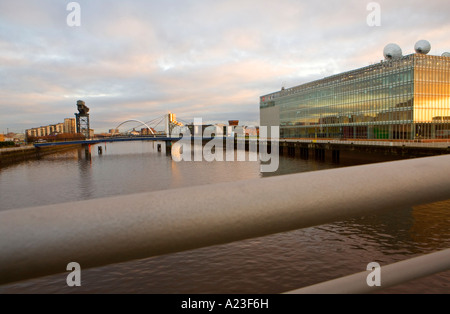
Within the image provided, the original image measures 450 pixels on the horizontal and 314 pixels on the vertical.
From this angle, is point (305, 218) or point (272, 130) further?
point (272, 130)

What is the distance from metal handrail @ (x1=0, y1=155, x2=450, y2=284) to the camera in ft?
2.15

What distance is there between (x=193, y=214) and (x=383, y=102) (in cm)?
6426

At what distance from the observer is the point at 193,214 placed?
73 cm

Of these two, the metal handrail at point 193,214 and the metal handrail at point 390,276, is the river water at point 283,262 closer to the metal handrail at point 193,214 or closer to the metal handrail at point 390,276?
the metal handrail at point 390,276

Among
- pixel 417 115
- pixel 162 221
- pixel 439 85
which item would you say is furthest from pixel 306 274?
pixel 439 85

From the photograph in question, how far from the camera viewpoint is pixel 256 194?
0.78 m

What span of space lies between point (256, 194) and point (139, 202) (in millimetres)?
276

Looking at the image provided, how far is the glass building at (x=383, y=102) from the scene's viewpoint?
169 feet

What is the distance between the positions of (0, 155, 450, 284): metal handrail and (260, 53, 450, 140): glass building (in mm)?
59204

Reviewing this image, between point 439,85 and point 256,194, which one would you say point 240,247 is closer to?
point 256,194

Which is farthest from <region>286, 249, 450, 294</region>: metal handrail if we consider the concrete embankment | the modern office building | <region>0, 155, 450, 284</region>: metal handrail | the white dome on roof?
the white dome on roof

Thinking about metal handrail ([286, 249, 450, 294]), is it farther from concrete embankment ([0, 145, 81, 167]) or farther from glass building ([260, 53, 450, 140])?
concrete embankment ([0, 145, 81, 167])

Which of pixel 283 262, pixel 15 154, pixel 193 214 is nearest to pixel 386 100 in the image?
pixel 283 262
